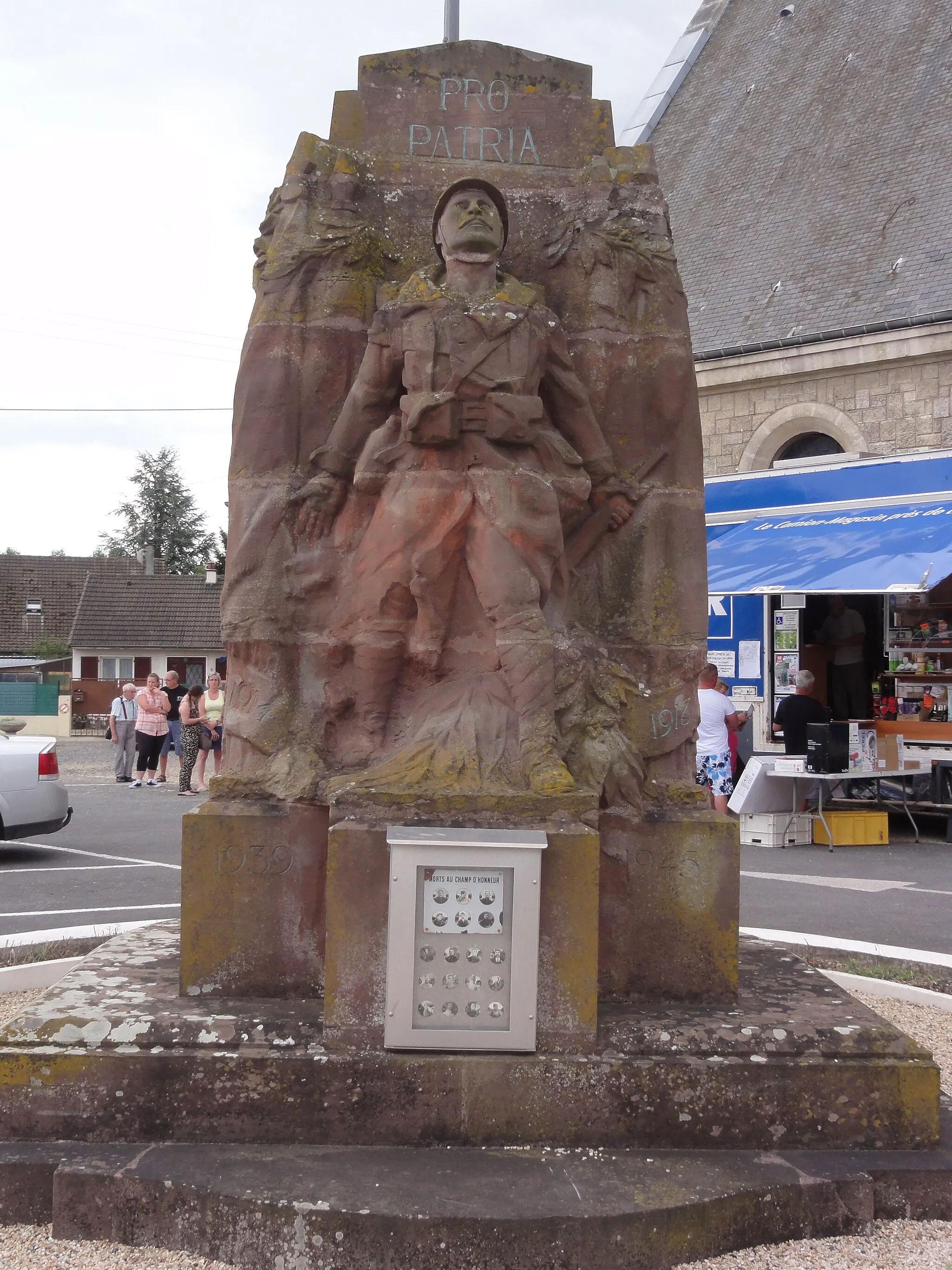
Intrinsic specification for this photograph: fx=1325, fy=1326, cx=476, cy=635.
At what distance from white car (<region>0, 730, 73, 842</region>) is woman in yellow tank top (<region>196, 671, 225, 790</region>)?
279cm

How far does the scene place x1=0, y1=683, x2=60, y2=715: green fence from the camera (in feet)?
108

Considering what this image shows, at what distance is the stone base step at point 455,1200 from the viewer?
3.20m

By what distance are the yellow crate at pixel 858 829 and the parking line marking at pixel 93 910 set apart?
630cm

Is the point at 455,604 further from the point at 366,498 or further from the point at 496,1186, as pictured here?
the point at 496,1186

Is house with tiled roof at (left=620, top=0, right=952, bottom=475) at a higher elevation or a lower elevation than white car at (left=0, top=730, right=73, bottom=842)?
higher

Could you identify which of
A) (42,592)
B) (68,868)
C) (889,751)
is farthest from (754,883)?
(42,592)

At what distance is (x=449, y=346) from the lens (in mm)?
4309

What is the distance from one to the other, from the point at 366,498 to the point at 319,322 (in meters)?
0.67

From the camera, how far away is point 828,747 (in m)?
11.6

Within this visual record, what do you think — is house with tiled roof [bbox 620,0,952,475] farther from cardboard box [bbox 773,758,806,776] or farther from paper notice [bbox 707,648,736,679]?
cardboard box [bbox 773,758,806,776]

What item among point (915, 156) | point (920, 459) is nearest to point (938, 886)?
point (920, 459)

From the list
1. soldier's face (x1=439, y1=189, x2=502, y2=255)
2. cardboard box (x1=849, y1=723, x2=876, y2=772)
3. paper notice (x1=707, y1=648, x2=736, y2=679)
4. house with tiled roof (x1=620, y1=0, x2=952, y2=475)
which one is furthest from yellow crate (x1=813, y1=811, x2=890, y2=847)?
soldier's face (x1=439, y1=189, x2=502, y2=255)

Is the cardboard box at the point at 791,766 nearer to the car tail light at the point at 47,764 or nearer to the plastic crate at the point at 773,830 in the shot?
the plastic crate at the point at 773,830

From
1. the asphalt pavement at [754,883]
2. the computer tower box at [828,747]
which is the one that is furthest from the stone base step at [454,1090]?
the computer tower box at [828,747]
